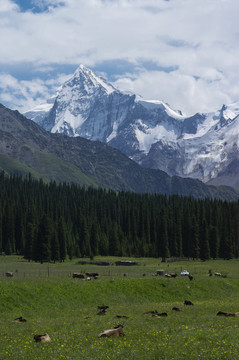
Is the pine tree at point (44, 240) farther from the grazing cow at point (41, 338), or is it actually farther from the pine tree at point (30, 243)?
the grazing cow at point (41, 338)

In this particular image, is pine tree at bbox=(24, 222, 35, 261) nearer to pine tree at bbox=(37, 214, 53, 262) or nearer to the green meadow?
pine tree at bbox=(37, 214, 53, 262)

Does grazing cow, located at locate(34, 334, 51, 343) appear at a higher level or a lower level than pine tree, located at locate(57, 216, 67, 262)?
Result: lower

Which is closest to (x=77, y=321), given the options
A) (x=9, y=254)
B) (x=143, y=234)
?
(x=9, y=254)

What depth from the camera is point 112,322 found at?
39.6 m

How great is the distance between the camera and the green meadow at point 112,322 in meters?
27.1

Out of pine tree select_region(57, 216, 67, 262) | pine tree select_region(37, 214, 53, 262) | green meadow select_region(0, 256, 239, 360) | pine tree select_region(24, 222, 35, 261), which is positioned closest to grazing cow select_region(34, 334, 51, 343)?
green meadow select_region(0, 256, 239, 360)

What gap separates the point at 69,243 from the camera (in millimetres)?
152125

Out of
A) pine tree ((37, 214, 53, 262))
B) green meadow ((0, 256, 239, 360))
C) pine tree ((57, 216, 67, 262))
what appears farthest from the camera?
pine tree ((57, 216, 67, 262))

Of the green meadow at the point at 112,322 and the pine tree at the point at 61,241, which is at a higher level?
the pine tree at the point at 61,241

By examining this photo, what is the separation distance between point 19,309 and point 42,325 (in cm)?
1192

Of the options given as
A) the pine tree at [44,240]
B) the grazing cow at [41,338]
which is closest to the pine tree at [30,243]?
the pine tree at [44,240]

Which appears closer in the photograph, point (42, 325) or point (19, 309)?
point (42, 325)

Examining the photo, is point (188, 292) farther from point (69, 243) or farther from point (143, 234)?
point (143, 234)

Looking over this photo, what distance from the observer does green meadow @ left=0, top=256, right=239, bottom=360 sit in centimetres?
2708
